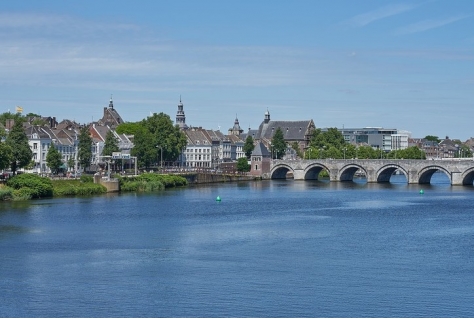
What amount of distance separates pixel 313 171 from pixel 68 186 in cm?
5645

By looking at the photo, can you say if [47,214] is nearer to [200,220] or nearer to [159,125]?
[200,220]

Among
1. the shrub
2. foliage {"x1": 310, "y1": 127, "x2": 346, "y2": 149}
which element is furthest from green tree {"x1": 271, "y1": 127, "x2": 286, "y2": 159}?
the shrub

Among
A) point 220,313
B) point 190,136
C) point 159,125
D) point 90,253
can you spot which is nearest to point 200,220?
point 90,253

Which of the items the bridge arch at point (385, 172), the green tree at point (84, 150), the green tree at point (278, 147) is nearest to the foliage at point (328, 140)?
the green tree at point (278, 147)

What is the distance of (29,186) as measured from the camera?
89.7 meters

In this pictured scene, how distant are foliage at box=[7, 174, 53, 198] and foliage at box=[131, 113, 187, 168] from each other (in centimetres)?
4029

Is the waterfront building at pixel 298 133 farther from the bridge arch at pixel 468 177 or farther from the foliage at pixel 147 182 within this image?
the foliage at pixel 147 182

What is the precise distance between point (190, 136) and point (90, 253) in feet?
405

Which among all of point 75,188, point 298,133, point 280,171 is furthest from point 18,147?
point 298,133

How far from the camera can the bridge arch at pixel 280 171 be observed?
481 feet

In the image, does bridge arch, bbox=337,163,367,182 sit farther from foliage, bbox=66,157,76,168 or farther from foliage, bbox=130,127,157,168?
foliage, bbox=66,157,76,168

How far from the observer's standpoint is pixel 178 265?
48562mm

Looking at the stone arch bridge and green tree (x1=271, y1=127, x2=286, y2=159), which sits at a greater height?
green tree (x1=271, y1=127, x2=286, y2=159)

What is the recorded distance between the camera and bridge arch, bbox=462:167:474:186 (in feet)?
408
